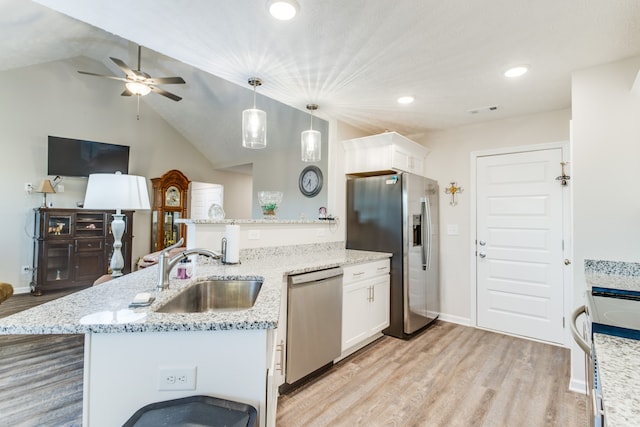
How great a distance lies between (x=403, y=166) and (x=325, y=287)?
179 centimetres

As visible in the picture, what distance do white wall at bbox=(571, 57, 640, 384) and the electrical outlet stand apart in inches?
97.6

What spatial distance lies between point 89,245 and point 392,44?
5484 mm

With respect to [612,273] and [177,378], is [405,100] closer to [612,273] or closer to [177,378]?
[612,273]

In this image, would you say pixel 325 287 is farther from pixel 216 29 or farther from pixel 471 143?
pixel 471 143

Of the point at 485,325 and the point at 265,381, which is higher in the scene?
the point at 265,381

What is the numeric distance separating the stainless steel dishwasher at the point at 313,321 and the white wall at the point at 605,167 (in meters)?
1.73

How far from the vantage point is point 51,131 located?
4.85 meters

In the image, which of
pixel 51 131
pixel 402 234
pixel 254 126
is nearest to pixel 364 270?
pixel 402 234

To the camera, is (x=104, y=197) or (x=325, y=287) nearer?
(x=104, y=197)

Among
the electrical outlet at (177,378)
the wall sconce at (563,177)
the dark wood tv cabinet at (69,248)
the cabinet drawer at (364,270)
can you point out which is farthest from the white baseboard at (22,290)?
the wall sconce at (563,177)

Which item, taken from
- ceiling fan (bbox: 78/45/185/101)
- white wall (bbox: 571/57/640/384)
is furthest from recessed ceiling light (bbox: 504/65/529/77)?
ceiling fan (bbox: 78/45/185/101)

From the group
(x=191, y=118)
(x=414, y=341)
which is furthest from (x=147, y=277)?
(x=191, y=118)

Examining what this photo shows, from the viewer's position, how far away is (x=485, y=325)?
3.34m

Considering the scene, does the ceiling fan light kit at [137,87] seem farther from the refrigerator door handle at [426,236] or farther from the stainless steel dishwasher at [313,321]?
the refrigerator door handle at [426,236]
